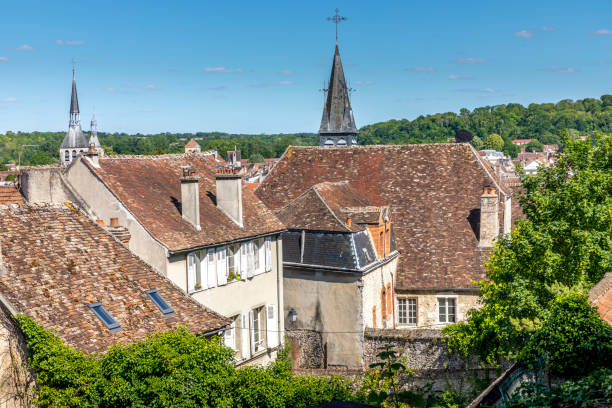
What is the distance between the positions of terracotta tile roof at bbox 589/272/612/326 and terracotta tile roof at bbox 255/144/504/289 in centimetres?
1639

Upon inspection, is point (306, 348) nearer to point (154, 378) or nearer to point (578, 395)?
point (154, 378)

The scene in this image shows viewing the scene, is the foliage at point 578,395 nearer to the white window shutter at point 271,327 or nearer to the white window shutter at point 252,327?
the white window shutter at point 252,327

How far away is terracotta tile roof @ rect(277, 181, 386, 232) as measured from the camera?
27016 mm

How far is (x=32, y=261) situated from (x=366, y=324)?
14642mm

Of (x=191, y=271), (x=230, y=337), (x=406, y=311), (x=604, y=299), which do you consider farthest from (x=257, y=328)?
(x=604, y=299)

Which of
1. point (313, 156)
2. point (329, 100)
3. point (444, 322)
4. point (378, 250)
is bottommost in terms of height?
point (444, 322)

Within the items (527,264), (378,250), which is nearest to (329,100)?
(378,250)

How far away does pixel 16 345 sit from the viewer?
14367 millimetres

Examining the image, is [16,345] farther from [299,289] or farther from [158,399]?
[299,289]

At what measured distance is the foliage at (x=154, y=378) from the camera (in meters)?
13.2

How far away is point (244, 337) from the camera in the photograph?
77.3 ft

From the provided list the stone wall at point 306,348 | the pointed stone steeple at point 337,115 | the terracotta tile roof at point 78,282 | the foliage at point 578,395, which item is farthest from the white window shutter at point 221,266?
the pointed stone steeple at point 337,115

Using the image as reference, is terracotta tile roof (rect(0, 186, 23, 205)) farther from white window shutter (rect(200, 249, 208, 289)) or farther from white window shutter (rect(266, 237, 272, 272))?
white window shutter (rect(266, 237, 272, 272))

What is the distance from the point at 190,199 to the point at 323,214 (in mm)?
6992
